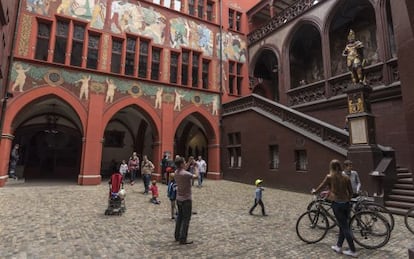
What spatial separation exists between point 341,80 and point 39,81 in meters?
15.1

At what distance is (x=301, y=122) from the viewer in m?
12.2

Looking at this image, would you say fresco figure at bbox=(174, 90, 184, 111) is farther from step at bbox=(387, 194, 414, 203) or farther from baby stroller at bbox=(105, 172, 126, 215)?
step at bbox=(387, 194, 414, 203)

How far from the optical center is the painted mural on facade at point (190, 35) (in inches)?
689

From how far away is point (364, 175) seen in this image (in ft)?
29.1

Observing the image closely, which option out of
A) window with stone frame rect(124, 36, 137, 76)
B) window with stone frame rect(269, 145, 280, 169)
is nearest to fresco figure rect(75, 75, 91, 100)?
window with stone frame rect(124, 36, 137, 76)

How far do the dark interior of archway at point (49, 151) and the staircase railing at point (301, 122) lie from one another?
12.6m

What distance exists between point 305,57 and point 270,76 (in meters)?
4.24

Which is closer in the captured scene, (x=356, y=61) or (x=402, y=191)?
(x=402, y=191)

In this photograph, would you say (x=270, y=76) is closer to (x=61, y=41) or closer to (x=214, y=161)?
(x=214, y=161)

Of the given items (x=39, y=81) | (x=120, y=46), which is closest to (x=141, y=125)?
(x=120, y=46)

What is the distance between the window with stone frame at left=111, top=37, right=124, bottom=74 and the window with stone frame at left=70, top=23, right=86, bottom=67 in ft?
5.56

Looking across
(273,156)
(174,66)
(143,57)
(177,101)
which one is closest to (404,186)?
(273,156)

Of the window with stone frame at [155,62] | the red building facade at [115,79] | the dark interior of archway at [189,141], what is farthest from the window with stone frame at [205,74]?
the dark interior of archway at [189,141]

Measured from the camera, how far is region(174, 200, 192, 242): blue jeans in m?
4.76
